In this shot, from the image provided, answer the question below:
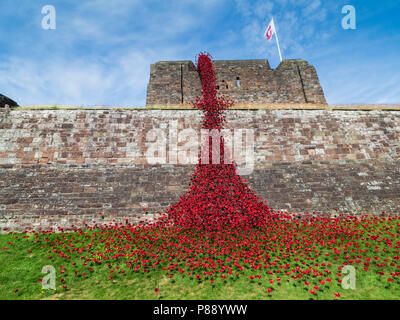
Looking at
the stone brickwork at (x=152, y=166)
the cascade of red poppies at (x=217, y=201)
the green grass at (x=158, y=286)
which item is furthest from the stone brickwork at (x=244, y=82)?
the green grass at (x=158, y=286)

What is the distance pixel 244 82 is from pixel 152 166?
1482 cm

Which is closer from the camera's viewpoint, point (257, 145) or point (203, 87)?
point (257, 145)

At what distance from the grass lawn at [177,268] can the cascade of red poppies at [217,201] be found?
0.90m

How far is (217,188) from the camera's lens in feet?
33.3

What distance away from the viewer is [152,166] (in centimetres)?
1111

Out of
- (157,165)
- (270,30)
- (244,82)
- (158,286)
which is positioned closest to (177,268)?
(158,286)

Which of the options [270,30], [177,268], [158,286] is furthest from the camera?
[270,30]

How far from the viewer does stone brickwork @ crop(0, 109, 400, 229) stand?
975 cm

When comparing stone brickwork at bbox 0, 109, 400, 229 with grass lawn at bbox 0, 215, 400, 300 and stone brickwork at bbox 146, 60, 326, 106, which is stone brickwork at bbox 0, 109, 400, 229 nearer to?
grass lawn at bbox 0, 215, 400, 300

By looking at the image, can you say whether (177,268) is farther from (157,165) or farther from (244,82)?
(244,82)

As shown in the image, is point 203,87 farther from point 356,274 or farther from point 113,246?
point 356,274

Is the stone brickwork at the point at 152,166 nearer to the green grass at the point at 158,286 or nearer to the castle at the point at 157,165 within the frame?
the castle at the point at 157,165

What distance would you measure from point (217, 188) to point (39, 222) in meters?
8.17
